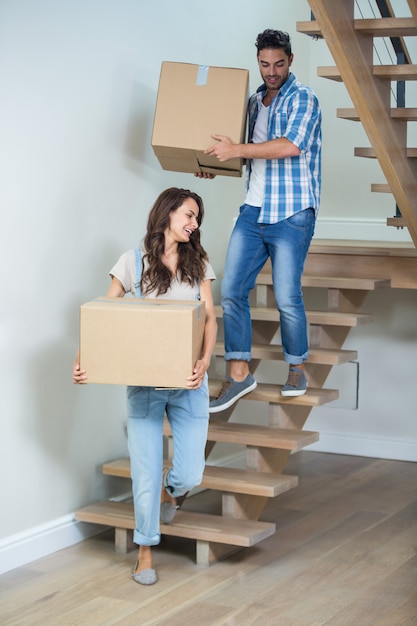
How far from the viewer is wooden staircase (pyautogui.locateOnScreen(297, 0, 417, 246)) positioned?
3184mm

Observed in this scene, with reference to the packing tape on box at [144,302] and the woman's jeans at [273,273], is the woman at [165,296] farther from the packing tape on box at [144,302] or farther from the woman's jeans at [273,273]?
the woman's jeans at [273,273]

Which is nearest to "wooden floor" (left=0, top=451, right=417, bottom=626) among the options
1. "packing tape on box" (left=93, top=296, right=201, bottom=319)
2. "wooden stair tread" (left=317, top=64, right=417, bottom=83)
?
"packing tape on box" (left=93, top=296, right=201, bottom=319)

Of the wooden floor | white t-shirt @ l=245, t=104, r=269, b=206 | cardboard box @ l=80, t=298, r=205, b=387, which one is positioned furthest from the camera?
white t-shirt @ l=245, t=104, r=269, b=206

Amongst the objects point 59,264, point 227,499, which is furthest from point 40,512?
point 59,264

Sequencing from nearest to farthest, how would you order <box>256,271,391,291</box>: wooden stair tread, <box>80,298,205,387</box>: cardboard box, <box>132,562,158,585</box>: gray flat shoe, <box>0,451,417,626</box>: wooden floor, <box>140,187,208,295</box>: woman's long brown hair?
<box>80,298,205,387</box>: cardboard box, <box>0,451,417,626</box>: wooden floor, <box>140,187,208,295</box>: woman's long brown hair, <box>132,562,158,585</box>: gray flat shoe, <box>256,271,391,291</box>: wooden stair tread

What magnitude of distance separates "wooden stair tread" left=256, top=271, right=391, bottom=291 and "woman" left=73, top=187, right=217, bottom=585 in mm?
1257

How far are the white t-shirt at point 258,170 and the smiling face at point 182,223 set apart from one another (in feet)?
2.09

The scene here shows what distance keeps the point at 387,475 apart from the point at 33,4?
2812 mm

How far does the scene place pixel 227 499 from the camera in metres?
3.36

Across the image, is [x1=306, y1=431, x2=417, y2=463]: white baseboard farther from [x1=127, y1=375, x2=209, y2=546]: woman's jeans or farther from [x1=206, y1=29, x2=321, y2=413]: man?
[x1=127, y1=375, x2=209, y2=546]: woman's jeans

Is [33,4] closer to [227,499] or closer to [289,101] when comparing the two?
[289,101]

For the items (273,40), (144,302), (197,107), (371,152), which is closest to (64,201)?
(197,107)

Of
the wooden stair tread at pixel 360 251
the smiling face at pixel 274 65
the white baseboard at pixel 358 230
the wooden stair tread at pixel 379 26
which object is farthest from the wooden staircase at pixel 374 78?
the white baseboard at pixel 358 230

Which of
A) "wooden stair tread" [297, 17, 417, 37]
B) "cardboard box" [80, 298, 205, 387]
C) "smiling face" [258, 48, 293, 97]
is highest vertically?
"wooden stair tread" [297, 17, 417, 37]
